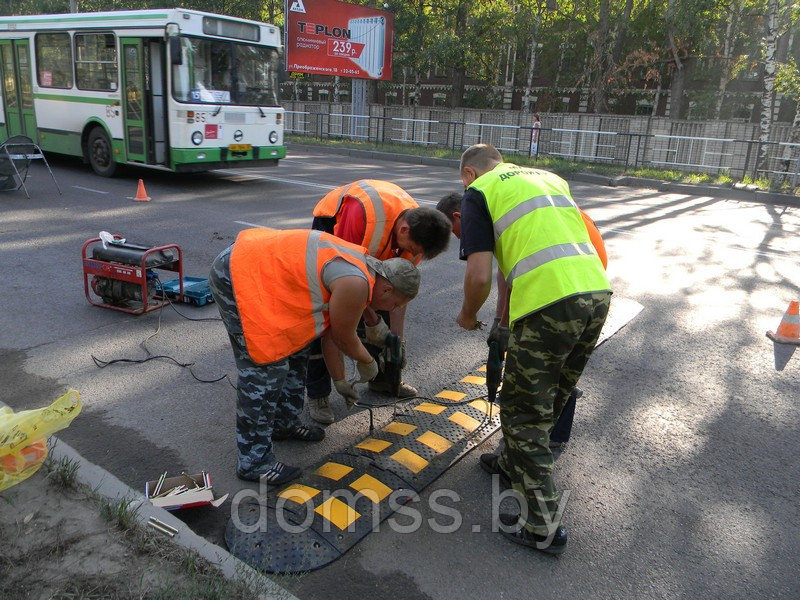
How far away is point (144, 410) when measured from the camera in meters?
3.94

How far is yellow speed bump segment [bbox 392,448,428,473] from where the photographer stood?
11.1 feet

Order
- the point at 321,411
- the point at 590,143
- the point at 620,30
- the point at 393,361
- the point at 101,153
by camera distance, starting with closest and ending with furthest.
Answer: the point at 393,361
the point at 321,411
the point at 101,153
the point at 590,143
the point at 620,30

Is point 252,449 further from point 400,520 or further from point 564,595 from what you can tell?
point 564,595

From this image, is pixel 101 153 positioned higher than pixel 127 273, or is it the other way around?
Result: pixel 101 153

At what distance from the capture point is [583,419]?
4062mm

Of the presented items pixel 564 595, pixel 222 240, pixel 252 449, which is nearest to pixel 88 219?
pixel 222 240

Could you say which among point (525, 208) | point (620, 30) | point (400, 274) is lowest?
point (400, 274)

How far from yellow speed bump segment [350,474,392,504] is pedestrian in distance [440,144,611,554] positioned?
0.61m

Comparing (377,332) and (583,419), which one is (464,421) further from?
(377,332)

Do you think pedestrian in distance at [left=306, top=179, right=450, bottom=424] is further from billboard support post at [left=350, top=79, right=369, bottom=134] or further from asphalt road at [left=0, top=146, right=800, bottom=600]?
billboard support post at [left=350, top=79, right=369, bottom=134]

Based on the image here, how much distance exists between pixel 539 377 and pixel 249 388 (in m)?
1.32

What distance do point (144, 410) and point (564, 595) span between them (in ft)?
8.69

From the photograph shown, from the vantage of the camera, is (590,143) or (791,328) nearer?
(791,328)

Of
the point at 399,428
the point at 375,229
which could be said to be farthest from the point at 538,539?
the point at 375,229
